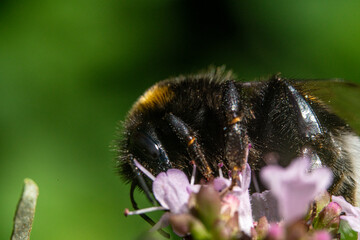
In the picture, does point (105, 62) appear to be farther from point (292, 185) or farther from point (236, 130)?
point (292, 185)

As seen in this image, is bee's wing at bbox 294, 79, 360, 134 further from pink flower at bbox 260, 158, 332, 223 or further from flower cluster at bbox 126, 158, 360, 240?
pink flower at bbox 260, 158, 332, 223

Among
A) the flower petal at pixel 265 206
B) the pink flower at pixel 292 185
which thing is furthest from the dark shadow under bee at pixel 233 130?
the pink flower at pixel 292 185

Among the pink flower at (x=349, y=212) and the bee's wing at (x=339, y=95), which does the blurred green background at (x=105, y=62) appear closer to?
the bee's wing at (x=339, y=95)

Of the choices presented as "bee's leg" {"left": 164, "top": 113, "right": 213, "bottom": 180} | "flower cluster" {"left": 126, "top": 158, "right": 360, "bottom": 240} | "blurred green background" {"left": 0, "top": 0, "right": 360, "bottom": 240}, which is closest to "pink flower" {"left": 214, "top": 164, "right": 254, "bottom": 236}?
"flower cluster" {"left": 126, "top": 158, "right": 360, "bottom": 240}

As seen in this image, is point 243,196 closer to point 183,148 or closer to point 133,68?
point 183,148

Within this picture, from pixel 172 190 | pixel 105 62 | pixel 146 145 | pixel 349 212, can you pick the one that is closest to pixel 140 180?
pixel 146 145

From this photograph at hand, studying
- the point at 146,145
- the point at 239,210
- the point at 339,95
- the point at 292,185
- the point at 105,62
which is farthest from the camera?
the point at 105,62

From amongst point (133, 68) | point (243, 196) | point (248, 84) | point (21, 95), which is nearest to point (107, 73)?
point (133, 68)
